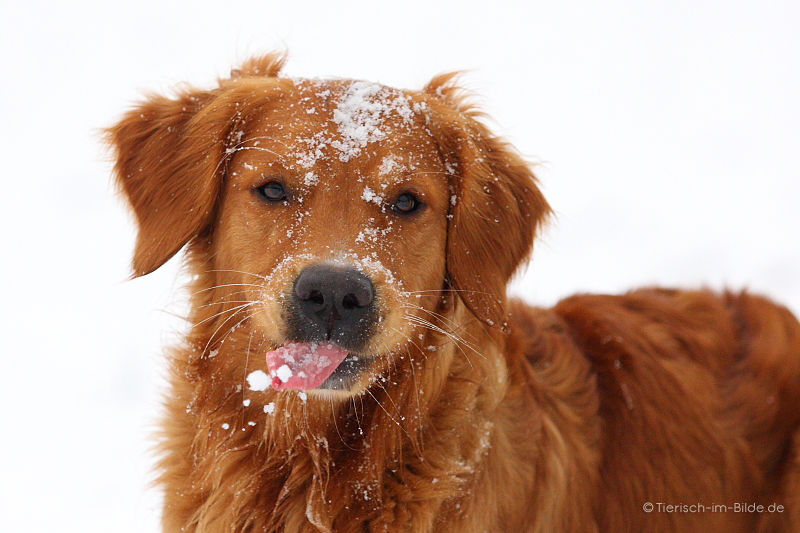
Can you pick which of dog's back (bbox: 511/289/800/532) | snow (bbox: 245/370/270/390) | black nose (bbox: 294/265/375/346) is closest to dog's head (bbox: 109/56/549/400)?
black nose (bbox: 294/265/375/346)

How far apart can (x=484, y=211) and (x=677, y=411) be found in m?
1.33

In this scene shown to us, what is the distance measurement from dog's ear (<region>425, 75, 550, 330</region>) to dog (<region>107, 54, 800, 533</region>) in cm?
1

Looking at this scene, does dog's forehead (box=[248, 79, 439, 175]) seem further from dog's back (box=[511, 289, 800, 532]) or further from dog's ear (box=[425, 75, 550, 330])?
dog's back (box=[511, 289, 800, 532])

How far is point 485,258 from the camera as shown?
3111 millimetres

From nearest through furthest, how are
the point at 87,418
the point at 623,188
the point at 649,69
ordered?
the point at 87,418, the point at 623,188, the point at 649,69

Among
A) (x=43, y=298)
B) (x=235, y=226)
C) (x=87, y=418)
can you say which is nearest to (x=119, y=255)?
(x=43, y=298)

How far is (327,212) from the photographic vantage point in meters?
2.76

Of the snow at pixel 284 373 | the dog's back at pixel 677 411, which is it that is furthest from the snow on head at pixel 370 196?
the dog's back at pixel 677 411

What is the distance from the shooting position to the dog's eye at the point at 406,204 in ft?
9.51

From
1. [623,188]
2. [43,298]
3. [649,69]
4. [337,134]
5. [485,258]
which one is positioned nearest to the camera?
[337,134]

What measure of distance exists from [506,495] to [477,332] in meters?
0.68

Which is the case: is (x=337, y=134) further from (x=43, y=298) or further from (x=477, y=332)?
(x=43, y=298)

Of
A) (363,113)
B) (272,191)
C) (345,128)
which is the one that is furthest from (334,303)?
(363,113)

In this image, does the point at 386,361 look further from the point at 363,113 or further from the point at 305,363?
the point at 363,113
